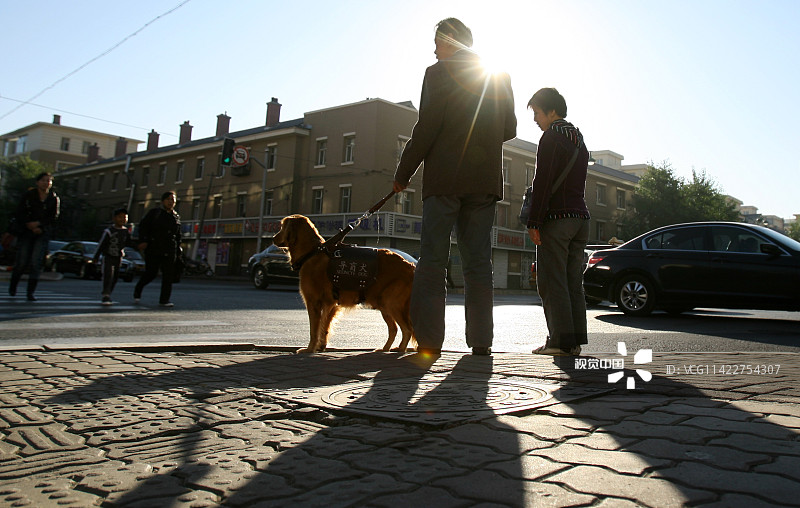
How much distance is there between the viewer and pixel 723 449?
75.7 inches

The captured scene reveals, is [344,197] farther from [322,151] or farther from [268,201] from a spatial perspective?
[268,201]

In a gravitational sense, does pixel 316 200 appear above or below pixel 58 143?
below

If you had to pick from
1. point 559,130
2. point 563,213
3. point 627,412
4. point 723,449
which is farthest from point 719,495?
point 559,130

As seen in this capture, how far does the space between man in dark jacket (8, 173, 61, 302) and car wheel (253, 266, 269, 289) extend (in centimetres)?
1123

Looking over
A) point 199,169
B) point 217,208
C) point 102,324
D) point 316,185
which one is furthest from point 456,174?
point 199,169

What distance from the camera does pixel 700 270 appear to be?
28.9 ft

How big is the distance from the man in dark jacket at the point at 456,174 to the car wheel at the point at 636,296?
5.66 m

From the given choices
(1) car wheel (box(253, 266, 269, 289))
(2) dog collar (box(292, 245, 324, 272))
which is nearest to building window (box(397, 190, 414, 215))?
(1) car wheel (box(253, 266, 269, 289))

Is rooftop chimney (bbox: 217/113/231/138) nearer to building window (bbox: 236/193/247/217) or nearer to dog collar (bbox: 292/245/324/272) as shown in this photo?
building window (bbox: 236/193/247/217)

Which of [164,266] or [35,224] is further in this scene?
[164,266]

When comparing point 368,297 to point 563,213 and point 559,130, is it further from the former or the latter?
point 559,130

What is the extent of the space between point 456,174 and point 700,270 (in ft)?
19.5

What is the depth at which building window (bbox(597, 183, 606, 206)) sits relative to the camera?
163 ft
